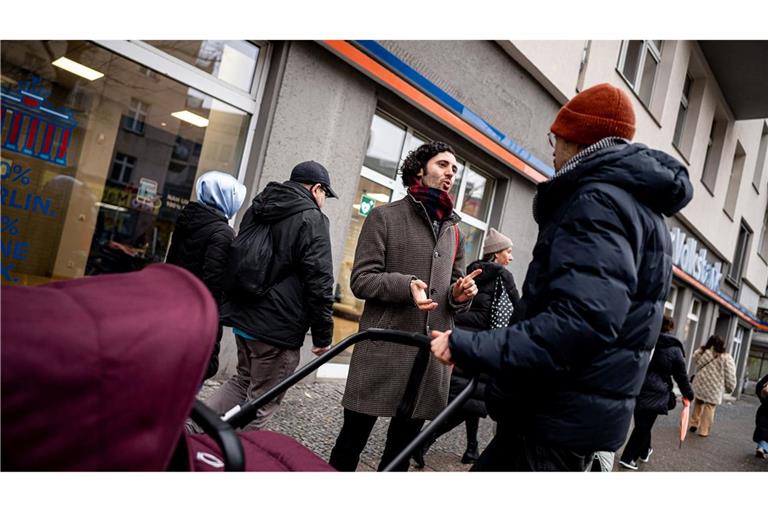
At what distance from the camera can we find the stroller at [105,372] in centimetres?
91

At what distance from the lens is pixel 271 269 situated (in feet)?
10.2

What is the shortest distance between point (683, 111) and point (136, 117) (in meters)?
15.7

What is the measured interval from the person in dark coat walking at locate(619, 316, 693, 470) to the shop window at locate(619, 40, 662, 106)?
736 cm

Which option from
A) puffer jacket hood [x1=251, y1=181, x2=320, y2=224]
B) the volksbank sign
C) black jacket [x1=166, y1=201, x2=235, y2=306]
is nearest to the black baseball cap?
puffer jacket hood [x1=251, y1=181, x2=320, y2=224]

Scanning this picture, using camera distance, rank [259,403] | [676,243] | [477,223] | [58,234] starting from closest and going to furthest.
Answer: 1. [259,403]
2. [58,234]
3. [477,223]
4. [676,243]

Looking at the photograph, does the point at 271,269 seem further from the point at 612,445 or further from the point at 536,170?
the point at 536,170

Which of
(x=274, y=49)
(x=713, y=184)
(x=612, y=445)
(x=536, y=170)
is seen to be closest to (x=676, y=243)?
(x=713, y=184)

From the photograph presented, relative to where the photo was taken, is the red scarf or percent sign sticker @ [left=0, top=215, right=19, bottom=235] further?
percent sign sticker @ [left=0, top=215, right=19, bottom=235]

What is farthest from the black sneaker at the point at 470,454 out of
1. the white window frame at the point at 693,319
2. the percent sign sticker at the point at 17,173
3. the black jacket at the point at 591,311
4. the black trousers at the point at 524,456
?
the white window frame at the point at 693,319

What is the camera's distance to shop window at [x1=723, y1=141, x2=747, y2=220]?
68.4 ft

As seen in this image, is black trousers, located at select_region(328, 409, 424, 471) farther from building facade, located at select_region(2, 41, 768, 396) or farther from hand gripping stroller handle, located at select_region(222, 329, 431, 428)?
building facade, located at select_region(2, 41, 768, 396)

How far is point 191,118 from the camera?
5.29m

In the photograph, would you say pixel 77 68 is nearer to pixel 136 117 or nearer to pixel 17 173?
pixel 136 117
